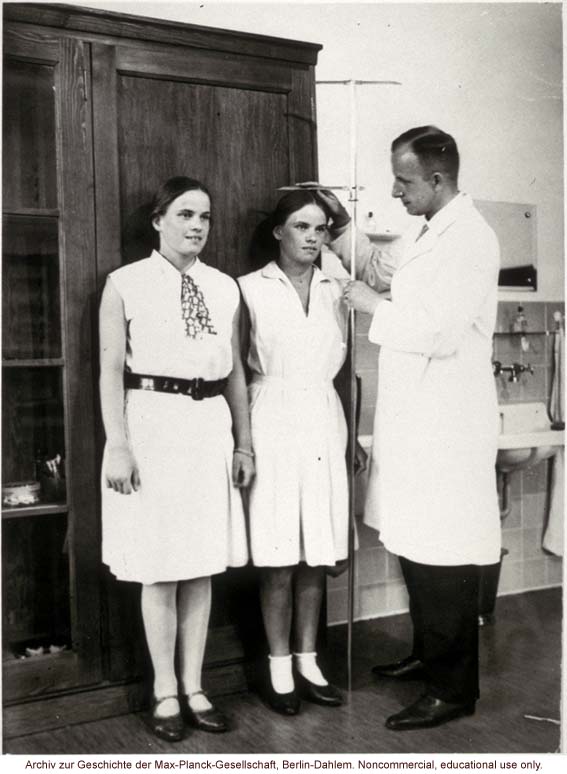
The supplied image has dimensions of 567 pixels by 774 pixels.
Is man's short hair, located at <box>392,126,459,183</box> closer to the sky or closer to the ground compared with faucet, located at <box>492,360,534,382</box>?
closer to the sky

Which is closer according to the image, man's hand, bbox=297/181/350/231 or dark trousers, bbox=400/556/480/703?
dark trousers, bbox=400/556/480/703

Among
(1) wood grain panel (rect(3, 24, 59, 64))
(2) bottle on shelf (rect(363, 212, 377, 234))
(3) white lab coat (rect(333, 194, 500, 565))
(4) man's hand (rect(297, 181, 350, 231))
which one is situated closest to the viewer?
(1) wood grain panel (rect(3, 24, 59, 64))

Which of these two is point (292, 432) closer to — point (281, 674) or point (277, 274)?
point (277, 274)

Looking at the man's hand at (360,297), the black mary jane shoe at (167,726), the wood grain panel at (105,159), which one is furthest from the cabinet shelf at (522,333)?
the black mary jane shoe at (167,726)

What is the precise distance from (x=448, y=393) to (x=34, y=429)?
1283 millimetres

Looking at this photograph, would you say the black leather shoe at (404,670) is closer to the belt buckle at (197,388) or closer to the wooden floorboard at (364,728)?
the wooden floorboard at (364,728)

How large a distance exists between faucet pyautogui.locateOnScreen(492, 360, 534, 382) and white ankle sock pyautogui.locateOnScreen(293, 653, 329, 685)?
1744 millimetres

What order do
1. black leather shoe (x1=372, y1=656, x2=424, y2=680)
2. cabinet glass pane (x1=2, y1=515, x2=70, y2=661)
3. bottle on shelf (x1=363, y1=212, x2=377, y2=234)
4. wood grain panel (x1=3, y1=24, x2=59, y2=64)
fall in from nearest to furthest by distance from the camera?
wood grain panel (x1=3, y1=24, x2=59, y2=64) → cabinet glass pane (x1=2, y1=515, x2=70, y2=661) → black leather shoe (x1=372, y1=656, x2=424, y2=680) → bottle on shelf (x1=363, y1=212, x2=377, y2=234)

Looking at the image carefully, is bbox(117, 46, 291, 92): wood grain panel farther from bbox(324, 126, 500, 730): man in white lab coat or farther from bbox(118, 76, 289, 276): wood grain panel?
bbox(324, 126, 500, 730): man in white lab coat

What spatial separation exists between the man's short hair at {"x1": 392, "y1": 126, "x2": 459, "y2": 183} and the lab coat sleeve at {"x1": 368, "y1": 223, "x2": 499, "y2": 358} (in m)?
0.22

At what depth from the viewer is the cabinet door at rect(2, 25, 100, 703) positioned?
7.68 feet

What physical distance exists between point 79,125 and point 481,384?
1.43 metres

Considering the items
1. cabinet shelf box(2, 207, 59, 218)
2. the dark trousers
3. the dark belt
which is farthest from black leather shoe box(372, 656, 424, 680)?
cabinet shelf box(2, 207, 59, 218)

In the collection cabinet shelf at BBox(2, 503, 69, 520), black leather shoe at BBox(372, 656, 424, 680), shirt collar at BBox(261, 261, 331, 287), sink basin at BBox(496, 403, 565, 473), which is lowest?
black leather shoe at BBox(372, 656, 424, 680)
